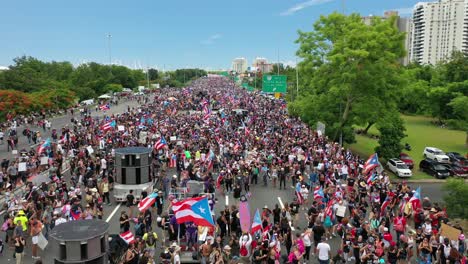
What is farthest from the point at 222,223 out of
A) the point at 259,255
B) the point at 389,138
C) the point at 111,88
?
the point at 111,88

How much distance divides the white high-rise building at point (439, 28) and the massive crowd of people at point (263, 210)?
6382 inches

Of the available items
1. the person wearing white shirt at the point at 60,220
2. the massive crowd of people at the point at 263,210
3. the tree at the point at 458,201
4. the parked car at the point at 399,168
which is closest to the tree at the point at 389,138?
the parked car at the point at 399,168

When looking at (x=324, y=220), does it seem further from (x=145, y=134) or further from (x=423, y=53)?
(x=423, y=53)

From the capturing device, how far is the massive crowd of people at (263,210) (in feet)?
42.6

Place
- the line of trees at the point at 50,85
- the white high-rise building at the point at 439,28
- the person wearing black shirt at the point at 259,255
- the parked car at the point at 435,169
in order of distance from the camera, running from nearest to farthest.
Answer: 1. the person wearing black shirt at the point at 259,255
2. the parked car at the point at 435,169
3. the line of trees at the point at 50,85
4. the white high-rise building at the point at 439,28

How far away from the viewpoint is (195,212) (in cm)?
1343

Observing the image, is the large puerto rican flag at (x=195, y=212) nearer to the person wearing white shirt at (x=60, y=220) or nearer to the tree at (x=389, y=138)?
the person wearing white shirt at (x=60, y=220)

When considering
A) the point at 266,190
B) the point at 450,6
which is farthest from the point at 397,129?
the point at 450,6

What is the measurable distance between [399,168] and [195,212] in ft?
75.4

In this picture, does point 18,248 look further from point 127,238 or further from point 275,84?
point 275,84

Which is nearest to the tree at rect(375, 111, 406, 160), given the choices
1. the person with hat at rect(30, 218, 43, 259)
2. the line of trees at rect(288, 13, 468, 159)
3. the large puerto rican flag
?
the line of trees at rect(288, 13, 468, 159)

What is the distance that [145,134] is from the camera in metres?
34.1

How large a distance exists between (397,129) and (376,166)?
14056 mm

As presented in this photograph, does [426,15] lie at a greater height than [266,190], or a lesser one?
greater
